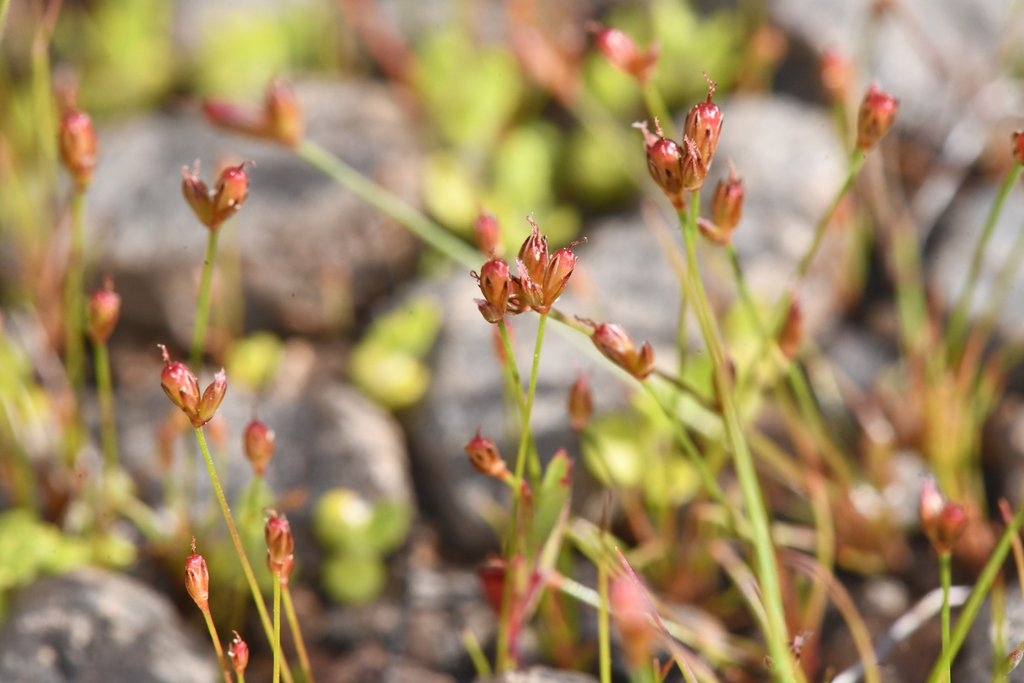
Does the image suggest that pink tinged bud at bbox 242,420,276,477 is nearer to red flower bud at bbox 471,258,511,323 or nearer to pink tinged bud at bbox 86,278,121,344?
pink tinged bud at bbox 86,278,121,344

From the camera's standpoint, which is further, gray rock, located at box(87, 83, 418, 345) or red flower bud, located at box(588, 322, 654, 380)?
gray rock, located at box(87, 83, 418, 345)

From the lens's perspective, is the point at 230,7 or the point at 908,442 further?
the point at 230,7

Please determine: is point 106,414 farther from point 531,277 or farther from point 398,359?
point 531,277

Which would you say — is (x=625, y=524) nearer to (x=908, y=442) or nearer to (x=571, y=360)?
(x=571, y=360)

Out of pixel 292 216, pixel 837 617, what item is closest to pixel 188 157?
pixel 292 216

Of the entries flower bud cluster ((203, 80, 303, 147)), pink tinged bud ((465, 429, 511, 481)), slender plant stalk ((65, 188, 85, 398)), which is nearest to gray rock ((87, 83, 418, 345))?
slender plant stalk ((65, 188, 85, 398))

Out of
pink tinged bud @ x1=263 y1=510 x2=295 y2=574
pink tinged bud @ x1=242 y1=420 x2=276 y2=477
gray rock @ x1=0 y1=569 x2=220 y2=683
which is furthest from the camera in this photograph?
gray rock @ x1=0 y1=569 x2=220 y2=683

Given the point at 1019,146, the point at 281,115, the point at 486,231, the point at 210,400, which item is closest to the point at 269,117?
the point at 281,115
